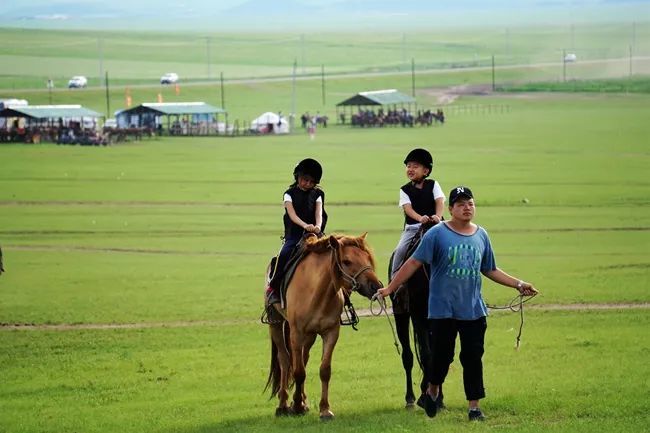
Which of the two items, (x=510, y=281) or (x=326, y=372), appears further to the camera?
(x=326, y=372)

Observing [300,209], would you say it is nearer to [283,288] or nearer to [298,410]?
[283,288]

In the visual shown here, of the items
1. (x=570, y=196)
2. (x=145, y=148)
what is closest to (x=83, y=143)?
(x=145, y=148)

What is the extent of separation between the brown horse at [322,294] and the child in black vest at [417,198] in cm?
86

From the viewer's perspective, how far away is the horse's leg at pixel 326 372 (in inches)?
508

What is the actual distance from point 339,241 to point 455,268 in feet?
4.44

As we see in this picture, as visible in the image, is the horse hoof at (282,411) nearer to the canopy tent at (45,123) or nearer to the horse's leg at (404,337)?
the horse's leg at (404,337)

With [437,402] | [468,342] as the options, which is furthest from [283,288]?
[468,342]

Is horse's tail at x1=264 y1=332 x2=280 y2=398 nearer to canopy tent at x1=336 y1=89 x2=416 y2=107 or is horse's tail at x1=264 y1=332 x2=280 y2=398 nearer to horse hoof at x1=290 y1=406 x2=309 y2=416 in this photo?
horse hoof at x1=290 y1=406 x2=309 y2=416

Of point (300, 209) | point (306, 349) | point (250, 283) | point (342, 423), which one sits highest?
point (300, 209)

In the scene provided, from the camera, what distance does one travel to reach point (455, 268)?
459 inches

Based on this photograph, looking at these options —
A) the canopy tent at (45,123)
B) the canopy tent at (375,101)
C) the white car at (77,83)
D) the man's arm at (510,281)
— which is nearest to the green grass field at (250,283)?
the man's arm at (510,281)

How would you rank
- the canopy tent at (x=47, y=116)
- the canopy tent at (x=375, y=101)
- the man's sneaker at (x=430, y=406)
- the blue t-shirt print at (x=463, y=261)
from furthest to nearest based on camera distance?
the canopy tent at (x=375, y=101)
the canopy tent at (x=47, y=116)
the man's sneaker at (x=430, y=406)
the blue t-shirt print at (x=463, y=261)

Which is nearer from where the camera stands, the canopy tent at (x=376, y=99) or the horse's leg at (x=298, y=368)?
the horse's leg at (x=298, y=368)

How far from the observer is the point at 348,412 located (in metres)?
13.2
